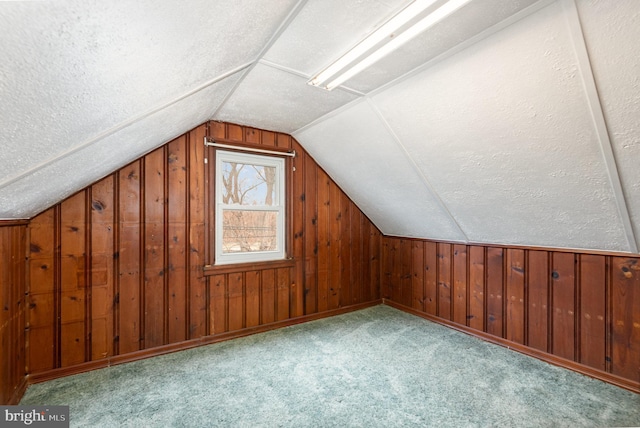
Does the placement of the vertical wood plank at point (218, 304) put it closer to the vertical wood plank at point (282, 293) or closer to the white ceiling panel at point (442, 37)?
the vertical wood plank at point (282, 293)

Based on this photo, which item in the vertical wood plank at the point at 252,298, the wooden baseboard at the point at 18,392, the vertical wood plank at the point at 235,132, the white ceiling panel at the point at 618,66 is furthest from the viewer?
the vertical wood plank at the point at 252,298

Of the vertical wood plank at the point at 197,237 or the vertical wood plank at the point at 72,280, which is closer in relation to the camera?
the vertical wood plank at the point at 72,280

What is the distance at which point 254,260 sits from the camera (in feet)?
9.68

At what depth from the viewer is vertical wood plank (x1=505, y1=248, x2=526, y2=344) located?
2.54 metres

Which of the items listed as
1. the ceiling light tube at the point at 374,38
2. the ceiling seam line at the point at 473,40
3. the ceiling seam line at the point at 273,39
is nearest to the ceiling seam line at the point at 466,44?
the ceiling seam line at the point at 473,40

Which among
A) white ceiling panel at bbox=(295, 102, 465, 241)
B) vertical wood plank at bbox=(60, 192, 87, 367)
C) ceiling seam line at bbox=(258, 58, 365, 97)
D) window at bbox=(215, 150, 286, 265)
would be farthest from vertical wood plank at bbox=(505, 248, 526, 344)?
vertical wood plank at bbox=(60, 192, 87, 367)

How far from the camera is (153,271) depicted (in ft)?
8.06

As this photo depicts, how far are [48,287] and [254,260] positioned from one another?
1530 millimetres

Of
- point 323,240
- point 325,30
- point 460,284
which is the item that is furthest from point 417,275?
point 325,30

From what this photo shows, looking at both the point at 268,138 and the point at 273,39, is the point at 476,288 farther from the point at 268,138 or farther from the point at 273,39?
the point at 273,39

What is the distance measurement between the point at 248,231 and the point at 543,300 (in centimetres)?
267

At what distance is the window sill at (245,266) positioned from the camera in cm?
270

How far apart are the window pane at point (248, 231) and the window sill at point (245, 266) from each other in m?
0.15

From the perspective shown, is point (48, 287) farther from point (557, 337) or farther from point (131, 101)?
point (557, 337)
